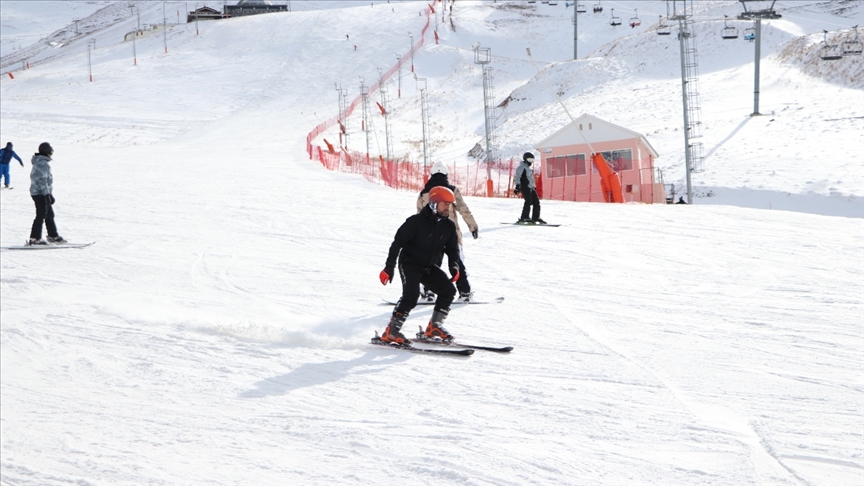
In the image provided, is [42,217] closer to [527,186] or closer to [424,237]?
[527,186]

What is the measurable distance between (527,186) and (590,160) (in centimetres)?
1231

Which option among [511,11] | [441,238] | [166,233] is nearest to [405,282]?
[441,238]

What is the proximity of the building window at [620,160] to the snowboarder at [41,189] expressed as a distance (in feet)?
57.3

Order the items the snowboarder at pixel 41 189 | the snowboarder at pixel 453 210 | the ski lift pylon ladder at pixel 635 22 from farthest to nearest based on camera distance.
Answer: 1. the ski lift pylon ladder at pixel 635 22
2. the snowboarder at pixel 41 189
3. the snowboarder at pixel 453 210

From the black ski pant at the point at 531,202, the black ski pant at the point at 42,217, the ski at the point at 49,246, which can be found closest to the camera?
the black ski pant at the point at 42,217

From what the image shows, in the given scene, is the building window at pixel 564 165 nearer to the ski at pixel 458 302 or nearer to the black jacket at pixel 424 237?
the ski at pixel 458 302

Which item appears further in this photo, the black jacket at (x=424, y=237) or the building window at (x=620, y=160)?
the building window at (x=620, y=160)

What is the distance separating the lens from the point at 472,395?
602 centimetres

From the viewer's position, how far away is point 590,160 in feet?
86.0

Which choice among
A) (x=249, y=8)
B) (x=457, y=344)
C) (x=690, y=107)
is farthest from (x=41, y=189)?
(x=249, y=8)

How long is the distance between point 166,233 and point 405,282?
8.56 m

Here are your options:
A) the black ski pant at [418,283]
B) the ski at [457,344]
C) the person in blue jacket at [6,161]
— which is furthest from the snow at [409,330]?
the person in blue jacket at [6,161]

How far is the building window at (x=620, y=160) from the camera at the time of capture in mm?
26562

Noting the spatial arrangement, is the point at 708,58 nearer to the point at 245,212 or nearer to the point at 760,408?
the point at 245,212
